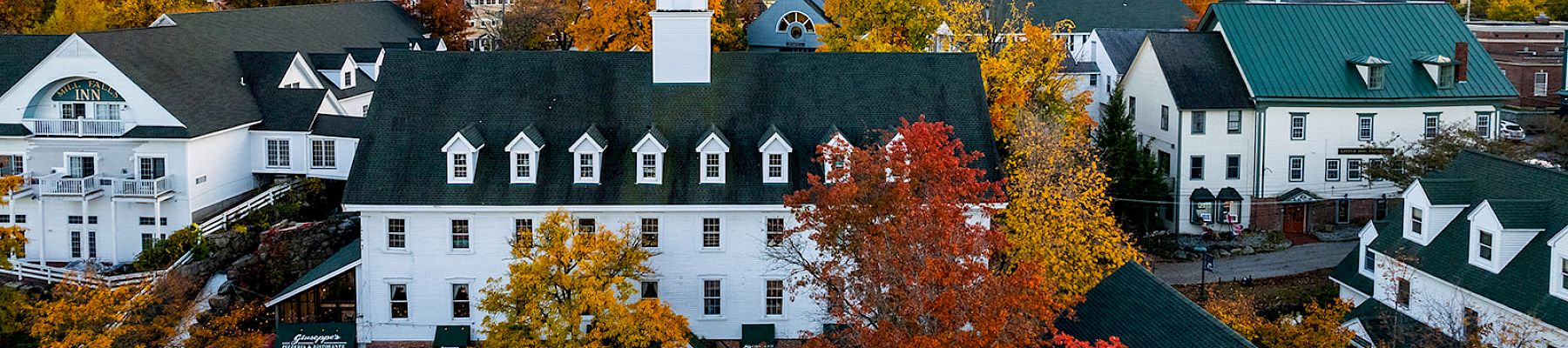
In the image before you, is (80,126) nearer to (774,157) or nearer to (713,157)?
(713,157)

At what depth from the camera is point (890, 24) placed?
58406 millimetres

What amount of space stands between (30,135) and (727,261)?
27369mm

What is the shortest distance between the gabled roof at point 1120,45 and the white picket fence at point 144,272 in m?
38.5

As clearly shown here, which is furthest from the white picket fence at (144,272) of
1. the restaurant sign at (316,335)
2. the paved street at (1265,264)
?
the paved street at (1265,264)

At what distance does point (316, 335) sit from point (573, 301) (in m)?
9.59

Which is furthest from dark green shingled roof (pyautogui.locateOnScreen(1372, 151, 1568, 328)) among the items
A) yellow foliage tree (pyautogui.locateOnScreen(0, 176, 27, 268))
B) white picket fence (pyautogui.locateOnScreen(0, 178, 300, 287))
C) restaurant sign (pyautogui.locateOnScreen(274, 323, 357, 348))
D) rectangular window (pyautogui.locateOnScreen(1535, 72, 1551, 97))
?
rectangular window (pyautogui.locateOnScreen(1535, 72, 1551, 97))

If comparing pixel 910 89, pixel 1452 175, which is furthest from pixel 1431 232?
pixel 910 89

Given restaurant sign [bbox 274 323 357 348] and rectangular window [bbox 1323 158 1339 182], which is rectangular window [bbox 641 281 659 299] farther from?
rectangular window [bbox 1323 158 1339 182]

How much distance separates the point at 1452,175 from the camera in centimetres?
4294

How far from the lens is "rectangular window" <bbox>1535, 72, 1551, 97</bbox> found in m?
77.8

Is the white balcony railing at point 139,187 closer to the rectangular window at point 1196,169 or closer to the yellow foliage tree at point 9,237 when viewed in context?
the yellow foliage tree at point 9,237

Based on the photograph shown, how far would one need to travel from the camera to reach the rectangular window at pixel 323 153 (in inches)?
Result: 2194

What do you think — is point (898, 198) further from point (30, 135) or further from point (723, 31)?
point (723, 31)

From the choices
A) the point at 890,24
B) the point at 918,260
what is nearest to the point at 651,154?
the point at 918,260
